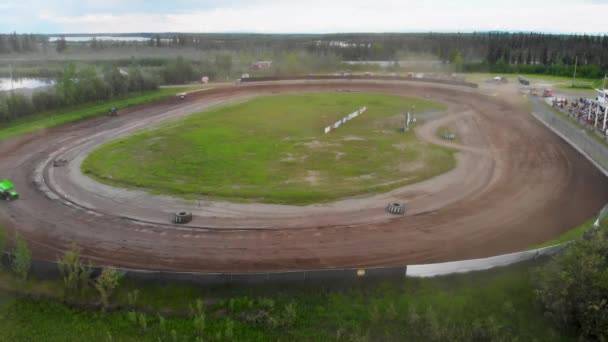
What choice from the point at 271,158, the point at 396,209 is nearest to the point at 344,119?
the point at 271,158

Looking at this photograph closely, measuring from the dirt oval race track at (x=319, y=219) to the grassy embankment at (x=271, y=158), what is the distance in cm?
136

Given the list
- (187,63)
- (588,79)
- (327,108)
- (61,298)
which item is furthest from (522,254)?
(588,79)

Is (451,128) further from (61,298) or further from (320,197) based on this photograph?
(61,298)

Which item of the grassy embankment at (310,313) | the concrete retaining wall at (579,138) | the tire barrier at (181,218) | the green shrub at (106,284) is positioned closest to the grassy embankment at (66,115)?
the tire barrier at (181,218)

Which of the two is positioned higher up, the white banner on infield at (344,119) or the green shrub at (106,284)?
the white banner on infield at (344,119)

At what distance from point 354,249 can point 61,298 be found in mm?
11464

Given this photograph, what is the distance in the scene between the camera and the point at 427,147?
3631 cm

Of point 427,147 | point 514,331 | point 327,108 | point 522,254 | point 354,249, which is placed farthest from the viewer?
point 327,108

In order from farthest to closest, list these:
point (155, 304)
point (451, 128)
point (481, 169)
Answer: point (451, 128)
point (481, 169)
point (155, 304)

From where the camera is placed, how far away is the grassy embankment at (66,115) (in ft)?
138

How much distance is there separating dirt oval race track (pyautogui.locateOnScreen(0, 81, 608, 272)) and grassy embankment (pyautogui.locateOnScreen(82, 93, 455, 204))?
4.46ft

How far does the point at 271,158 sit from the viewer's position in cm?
3288

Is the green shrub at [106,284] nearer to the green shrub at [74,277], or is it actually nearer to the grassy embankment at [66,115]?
the green shrub at [74,277]

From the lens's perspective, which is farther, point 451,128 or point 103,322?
point 451,128
